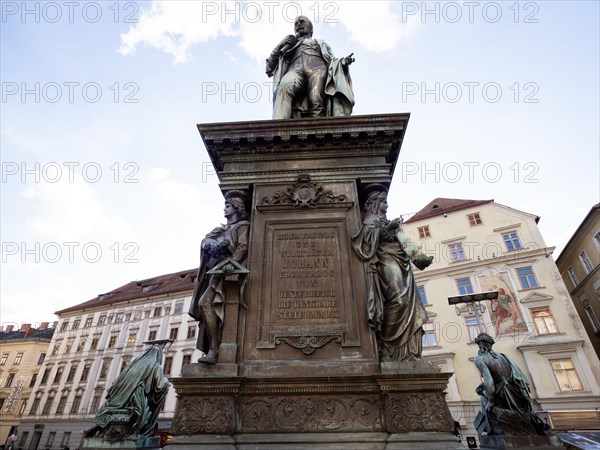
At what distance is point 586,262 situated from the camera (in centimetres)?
3484

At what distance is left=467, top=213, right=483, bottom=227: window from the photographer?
110ft

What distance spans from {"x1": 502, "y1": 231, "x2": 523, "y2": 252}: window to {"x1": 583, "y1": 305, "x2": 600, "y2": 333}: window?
35.7ft

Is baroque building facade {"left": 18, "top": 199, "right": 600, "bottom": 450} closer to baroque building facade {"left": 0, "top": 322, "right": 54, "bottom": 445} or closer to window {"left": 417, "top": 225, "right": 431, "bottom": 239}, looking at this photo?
window {"left": 417, "top": 225, "right": 431, "bottom": 239}

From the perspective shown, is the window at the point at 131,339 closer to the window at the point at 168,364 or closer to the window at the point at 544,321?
the window at the point at 168,364

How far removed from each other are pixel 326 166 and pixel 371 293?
2682mm

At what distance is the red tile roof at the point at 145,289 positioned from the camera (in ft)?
149

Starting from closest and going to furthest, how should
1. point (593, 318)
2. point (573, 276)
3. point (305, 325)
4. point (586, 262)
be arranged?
point (305, 325) < point (593, 318) < point (586, 262) < point (573, 276)

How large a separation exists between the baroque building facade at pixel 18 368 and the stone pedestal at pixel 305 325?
61.4 m

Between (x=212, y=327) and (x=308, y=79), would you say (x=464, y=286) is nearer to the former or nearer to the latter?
(x=308, y=79)

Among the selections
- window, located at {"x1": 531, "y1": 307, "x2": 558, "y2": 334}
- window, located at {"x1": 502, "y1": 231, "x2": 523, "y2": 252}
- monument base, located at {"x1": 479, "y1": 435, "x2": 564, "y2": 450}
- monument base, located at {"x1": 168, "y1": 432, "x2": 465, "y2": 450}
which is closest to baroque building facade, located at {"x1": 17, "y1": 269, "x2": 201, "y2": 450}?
window, located at {"x1": 531, "y1": 307, "x2": 558, "y2": 334}

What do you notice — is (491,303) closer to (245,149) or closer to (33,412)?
(245,149)

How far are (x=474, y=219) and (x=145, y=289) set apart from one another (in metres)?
40.4

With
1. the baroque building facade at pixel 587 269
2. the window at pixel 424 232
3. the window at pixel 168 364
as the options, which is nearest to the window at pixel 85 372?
the window at pixel 168 364

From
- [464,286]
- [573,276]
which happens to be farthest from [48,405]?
[573,276]
